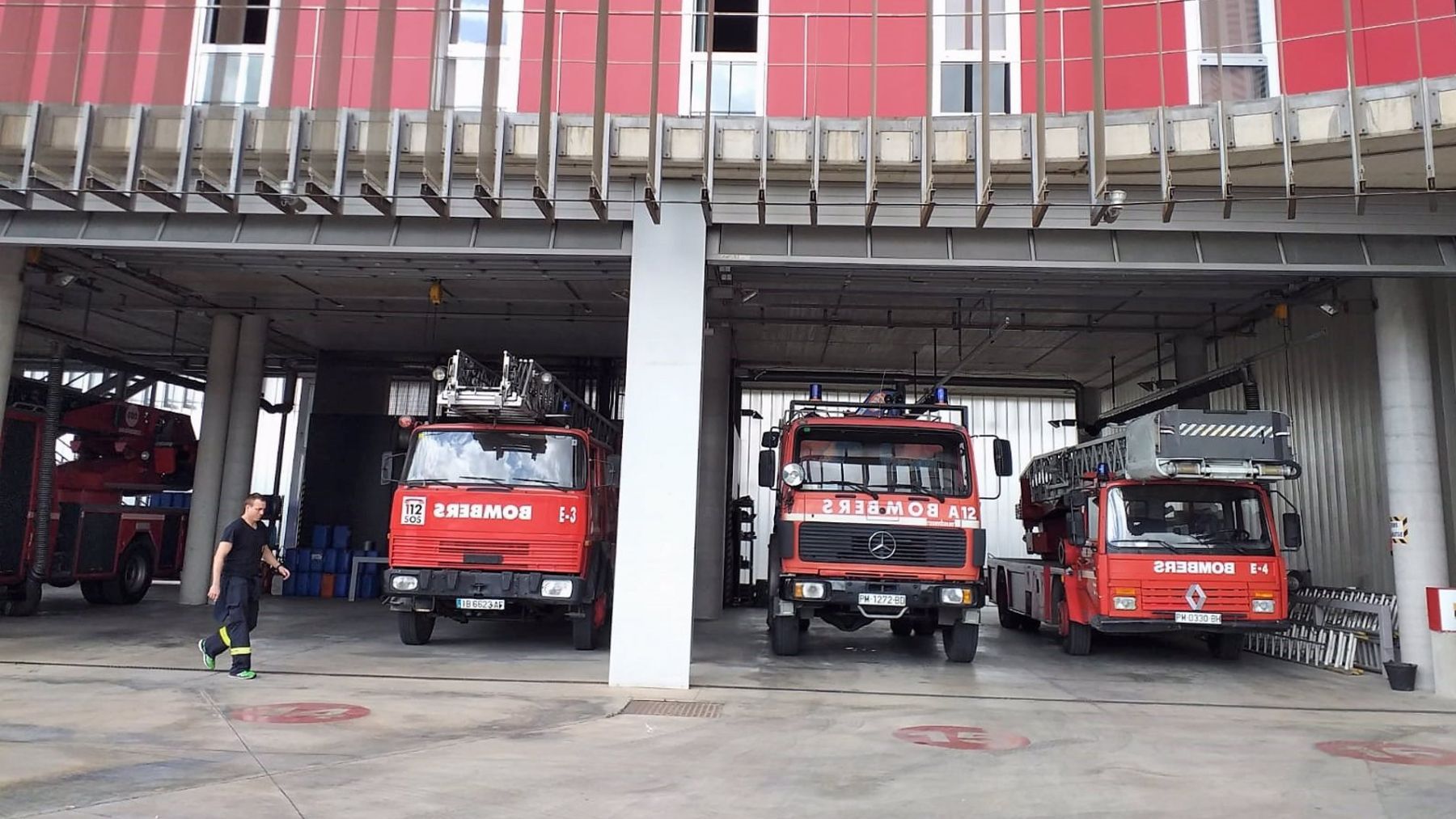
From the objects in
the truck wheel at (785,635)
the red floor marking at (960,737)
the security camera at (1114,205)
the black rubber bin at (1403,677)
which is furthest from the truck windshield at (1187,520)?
the red floor marking at (960,737)

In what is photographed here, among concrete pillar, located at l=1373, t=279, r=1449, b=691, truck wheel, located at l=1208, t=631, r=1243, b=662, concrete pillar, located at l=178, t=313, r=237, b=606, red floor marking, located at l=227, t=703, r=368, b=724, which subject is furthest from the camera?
concrete pillar, located at l=178, t=313, r=237, b=606

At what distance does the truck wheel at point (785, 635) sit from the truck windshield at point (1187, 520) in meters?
3.88

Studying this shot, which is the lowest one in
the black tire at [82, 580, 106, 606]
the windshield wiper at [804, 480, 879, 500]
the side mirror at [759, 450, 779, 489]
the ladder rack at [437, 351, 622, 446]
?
the black tire at [82, 580, 106, 606]

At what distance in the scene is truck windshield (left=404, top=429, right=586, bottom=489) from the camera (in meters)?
10.6

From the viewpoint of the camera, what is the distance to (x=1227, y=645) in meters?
12.1

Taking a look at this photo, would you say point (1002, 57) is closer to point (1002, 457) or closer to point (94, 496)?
point (1002, 457)

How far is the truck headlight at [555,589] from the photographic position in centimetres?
1018

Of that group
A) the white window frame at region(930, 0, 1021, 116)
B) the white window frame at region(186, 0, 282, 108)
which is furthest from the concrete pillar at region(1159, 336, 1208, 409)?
A: the white window frame at region(186, 0, 282, 108)

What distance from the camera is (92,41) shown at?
35.2 feet

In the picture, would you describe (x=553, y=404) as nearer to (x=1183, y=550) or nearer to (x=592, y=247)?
(x=592, y=247)

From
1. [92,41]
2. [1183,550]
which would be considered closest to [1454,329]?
[1183,550]

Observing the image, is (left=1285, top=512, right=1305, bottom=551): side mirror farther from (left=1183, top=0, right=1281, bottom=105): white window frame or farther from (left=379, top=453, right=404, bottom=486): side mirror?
(left=379, top=453, right=404, bottom=486): side mirror

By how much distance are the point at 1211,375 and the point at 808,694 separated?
27.3ft

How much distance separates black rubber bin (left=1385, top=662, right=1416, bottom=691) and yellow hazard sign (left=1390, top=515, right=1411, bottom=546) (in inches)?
51.1
